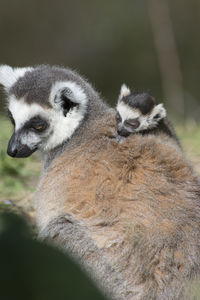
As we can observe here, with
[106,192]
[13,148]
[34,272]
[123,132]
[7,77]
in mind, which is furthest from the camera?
[7,77]

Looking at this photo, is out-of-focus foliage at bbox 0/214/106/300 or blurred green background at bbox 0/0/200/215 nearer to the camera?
out-of-focus foliage at bbox 0/214/106/300

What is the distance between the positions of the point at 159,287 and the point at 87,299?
7.58 feet

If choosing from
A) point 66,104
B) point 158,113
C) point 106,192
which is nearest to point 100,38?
point 158,113

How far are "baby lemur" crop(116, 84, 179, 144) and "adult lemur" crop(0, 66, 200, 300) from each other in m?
0.36

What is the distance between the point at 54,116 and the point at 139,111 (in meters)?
1.24

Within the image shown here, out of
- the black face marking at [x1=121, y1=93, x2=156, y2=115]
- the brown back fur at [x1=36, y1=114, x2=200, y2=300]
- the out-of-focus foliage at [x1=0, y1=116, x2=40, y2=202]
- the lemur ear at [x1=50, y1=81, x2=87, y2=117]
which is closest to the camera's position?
the brown back fur at [x1=36, y1=114, x2=200, y2=300]

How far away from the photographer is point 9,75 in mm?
4898

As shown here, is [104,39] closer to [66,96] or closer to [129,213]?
[66,96]

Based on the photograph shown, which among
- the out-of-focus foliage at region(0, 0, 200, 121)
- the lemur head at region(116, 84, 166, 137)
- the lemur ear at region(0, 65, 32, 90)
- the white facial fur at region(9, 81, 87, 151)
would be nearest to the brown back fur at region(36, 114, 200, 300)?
the white facial fur at region(9, 81, 87, 151)

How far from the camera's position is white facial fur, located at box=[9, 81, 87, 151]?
446 centimetres

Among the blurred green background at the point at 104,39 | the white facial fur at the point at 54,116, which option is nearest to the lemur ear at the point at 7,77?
the white facial fur at the point at 54,116

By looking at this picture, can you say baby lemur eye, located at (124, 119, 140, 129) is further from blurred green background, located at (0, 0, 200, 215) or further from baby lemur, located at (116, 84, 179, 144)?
blurred green background, located at (0, 0, 200, 215)

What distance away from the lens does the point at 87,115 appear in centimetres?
464

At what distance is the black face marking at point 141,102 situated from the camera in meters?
5.39
